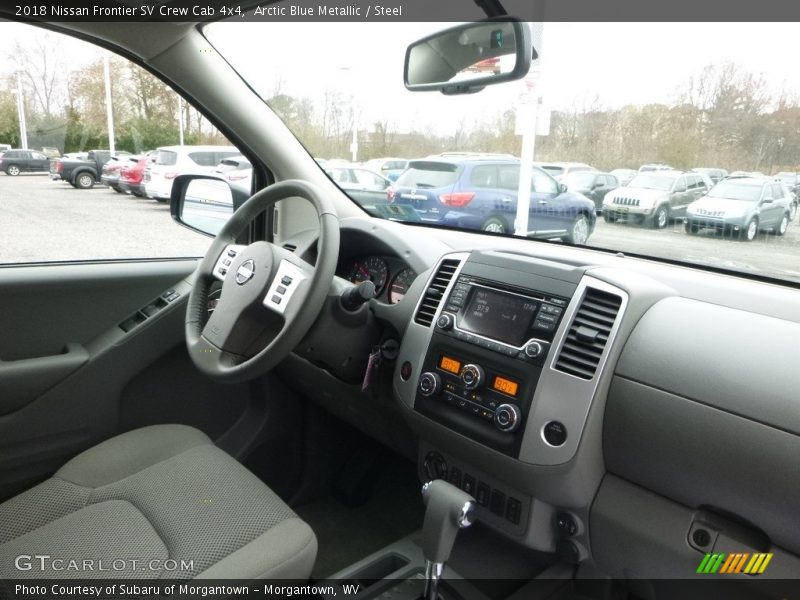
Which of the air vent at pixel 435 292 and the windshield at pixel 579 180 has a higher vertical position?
the windshield at pixel 579 180

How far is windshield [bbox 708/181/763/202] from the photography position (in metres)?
1.56

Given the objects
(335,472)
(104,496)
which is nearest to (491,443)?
(104,496)

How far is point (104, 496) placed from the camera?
5.14ft

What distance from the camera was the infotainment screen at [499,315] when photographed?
1.52m

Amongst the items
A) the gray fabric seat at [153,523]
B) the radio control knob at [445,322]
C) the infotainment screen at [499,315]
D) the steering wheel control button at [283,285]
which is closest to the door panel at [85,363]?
the gray fabric seat at [153,523]

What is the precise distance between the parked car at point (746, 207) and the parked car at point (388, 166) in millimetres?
1480

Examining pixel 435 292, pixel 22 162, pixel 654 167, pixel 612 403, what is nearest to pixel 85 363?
pixel 22 162

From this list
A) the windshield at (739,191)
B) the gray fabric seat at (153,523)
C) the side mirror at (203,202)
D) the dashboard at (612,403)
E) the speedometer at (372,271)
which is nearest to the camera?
the dashboard at (612,403)

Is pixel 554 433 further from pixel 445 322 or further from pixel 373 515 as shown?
pixel 373 515

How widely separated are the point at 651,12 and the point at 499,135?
3.39 ft

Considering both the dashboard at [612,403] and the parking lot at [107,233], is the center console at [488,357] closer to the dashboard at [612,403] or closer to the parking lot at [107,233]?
the dashboard at [612,403]

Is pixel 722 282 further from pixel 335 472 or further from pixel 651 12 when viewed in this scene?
pixel 335 472

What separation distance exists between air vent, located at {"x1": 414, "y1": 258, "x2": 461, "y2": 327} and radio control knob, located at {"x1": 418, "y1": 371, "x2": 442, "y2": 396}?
156 mm

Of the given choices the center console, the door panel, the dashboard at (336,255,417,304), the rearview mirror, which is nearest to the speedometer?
the dashboard at (336,255,417,304)
